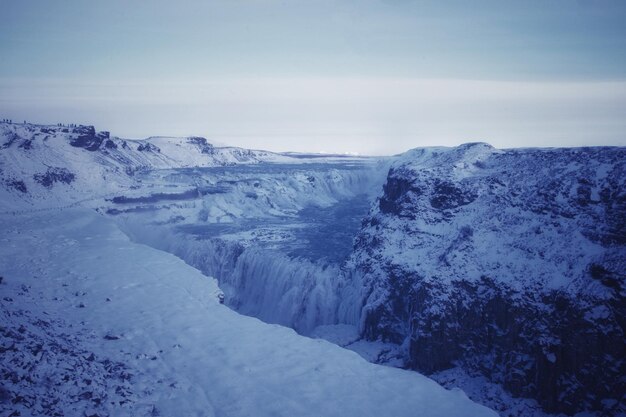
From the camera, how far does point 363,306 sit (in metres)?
25.6

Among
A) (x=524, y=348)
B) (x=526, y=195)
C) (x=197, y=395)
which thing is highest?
(x=526, y=195)

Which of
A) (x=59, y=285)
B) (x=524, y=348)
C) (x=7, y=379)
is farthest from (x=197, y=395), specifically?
(x=524, y=348)

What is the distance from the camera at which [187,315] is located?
14289mm

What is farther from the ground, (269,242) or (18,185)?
(18,185)

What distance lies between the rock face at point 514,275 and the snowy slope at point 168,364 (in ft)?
34.3

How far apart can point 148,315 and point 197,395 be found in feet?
18.4

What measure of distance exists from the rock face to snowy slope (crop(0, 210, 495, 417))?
10.4 meters

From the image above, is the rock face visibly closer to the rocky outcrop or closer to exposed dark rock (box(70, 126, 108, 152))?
the rocky outcrop

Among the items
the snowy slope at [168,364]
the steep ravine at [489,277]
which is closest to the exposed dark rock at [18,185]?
the steep ravine at [489,277]

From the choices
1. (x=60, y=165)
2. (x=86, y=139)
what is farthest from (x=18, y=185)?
(x=86, y=139)

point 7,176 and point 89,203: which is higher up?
point 7,176

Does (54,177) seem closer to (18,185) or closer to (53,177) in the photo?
(53,177)

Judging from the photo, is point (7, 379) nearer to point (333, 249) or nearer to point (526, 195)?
point (526, 195)

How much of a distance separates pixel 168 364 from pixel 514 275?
A: 17445mm
